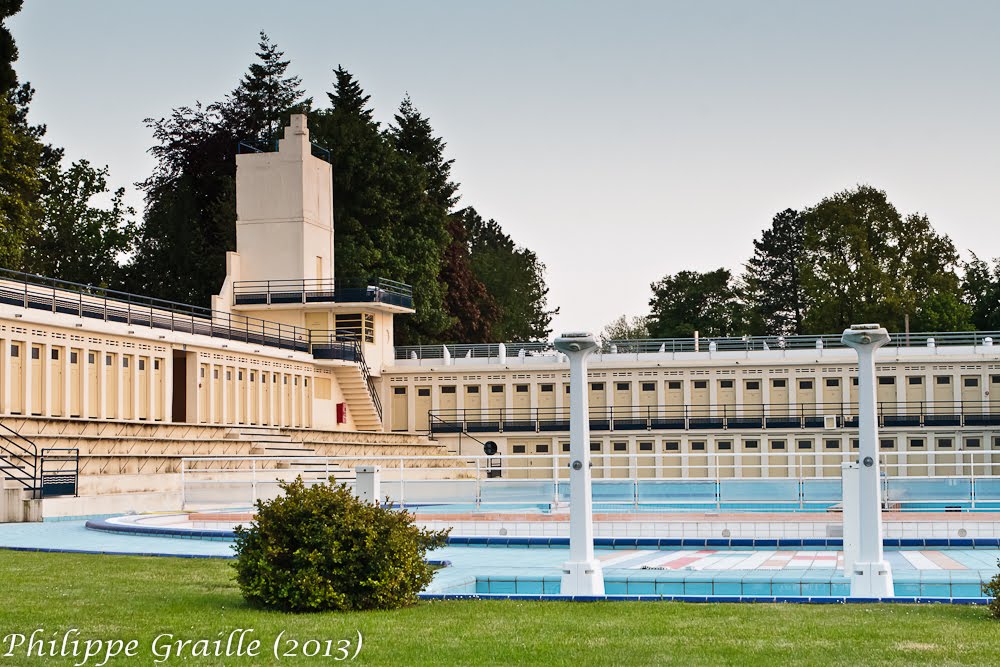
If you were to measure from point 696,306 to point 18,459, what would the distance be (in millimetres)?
59368

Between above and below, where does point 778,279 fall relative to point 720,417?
above

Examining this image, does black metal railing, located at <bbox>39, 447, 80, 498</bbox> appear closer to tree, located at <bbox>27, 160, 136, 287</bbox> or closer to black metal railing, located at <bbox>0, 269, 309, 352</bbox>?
black metal railing, located at <bbox>0, 269, 309, 352</bbox>

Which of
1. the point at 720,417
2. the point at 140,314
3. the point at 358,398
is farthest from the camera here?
the point at 720,417

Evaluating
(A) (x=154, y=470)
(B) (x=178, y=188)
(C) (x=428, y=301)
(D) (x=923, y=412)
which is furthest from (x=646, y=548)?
(B) (x=178, y=188)

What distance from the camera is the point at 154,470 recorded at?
1286 inches

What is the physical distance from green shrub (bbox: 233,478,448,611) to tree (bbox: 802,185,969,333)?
186ft

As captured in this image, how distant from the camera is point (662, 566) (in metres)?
17.1

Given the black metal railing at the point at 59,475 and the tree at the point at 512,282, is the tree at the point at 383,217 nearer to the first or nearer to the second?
the tree at the point at 512,282

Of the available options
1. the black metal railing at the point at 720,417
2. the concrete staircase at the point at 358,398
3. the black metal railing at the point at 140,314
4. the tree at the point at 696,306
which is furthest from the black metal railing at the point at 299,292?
the tree at the point at 696,306

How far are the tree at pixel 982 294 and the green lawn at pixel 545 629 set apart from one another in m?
62.3

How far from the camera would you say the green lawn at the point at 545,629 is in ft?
30.3

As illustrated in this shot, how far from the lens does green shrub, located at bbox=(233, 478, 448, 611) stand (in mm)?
11680

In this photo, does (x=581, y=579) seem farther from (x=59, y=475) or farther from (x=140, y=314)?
(x=140, y=314)

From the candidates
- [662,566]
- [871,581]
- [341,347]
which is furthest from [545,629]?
[341,347]
